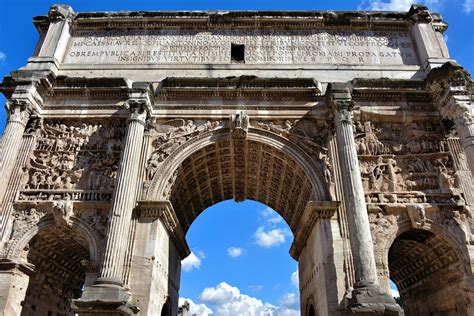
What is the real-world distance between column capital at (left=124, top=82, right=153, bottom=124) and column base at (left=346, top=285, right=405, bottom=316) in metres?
7.84

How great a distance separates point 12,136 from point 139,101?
3.93 metres

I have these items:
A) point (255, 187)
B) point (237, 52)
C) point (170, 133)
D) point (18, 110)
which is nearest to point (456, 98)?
point (237, 52)

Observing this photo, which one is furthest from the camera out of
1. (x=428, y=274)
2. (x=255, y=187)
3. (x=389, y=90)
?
(x=255, y=187)

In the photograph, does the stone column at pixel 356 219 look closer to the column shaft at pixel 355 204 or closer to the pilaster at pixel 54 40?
the column shaft at pixel 355 204

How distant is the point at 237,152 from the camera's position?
13312 millimetres

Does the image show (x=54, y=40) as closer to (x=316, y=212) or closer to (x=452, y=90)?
(x=316, y=212)

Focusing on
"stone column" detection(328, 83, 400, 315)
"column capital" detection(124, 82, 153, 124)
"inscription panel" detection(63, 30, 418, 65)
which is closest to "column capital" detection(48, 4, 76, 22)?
"inscription panel" detection(63, 30, 418, 65)

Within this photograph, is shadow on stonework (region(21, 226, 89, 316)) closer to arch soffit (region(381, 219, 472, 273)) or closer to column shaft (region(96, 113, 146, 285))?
column shaft (region(96, 113, 146, 285))

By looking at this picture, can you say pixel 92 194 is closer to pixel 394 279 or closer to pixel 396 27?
pixel 394 279

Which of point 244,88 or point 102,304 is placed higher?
point 244,88

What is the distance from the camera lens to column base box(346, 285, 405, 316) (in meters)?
8.47

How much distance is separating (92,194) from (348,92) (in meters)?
8.44

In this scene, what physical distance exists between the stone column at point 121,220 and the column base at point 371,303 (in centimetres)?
519

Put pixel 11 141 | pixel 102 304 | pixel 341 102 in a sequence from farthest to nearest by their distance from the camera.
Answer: pixel 341 102 < pixel 11 141 < pixel 102 304
